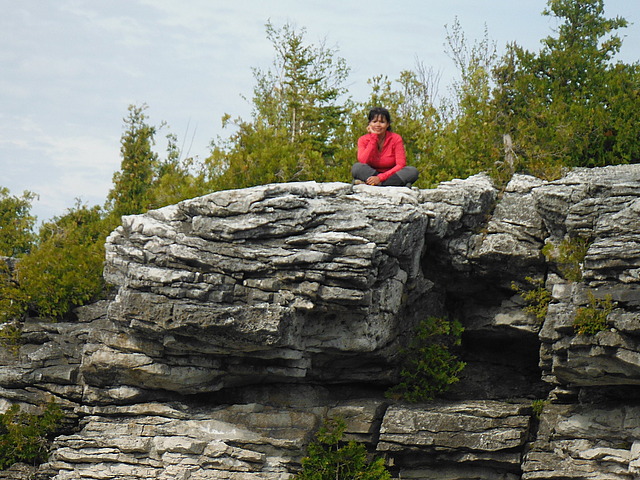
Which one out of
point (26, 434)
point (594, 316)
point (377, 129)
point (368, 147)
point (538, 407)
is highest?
point (377, 129)

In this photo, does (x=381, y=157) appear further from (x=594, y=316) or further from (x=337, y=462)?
(x=337, y=462)

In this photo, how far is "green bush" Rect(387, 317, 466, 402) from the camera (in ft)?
54.7

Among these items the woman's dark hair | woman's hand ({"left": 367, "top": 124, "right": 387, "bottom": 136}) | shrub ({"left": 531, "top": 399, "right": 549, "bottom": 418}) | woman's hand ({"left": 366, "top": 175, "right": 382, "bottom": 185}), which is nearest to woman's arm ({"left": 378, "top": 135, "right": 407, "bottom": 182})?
woman's hand ({"left": 366, "top": 175, "right": 382, "bottom": 185})

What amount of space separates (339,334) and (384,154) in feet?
13.6

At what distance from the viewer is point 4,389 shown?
17.5 m

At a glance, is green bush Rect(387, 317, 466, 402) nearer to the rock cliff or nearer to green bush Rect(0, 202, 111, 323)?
the rock cliff

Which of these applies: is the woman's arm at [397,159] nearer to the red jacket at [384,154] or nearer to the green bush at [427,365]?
the red jacket at [384,154]

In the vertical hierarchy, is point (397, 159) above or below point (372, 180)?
Answer: above

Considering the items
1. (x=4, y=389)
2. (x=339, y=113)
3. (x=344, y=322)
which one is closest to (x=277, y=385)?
(x=344, y=322)

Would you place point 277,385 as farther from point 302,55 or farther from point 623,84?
point 302,55

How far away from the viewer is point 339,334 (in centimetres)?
1577

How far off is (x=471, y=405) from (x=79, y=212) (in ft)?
53.8

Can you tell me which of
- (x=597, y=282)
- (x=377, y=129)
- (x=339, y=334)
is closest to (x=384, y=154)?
(x=377, y=129)

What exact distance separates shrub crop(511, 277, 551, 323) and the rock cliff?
0.52 feet
